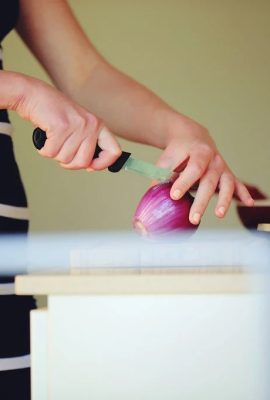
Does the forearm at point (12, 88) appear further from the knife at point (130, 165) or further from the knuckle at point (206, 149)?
the knuckle at point (206, 149)

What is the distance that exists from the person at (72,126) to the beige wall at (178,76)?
1043mm

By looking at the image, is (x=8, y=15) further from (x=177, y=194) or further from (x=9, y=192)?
(x=177, y=194)

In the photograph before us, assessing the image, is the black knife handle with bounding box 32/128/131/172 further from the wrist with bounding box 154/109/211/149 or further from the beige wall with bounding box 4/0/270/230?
the beige wall with bounding box 4/0/270/230

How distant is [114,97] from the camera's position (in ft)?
2.89

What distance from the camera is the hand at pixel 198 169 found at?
0.65 metres

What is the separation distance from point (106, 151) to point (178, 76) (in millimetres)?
1456

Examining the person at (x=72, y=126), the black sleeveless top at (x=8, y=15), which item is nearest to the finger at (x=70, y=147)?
the person at (x=72, y=126)

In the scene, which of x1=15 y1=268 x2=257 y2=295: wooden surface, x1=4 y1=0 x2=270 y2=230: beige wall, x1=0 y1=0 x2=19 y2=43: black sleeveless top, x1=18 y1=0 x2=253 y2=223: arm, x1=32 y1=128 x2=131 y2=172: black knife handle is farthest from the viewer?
x1=4 y1=0 x2=270 y2=230: beige wall

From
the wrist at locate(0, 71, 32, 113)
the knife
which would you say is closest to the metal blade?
the knife

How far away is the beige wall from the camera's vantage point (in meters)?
2.00

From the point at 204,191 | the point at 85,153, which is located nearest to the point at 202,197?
the point at 204,191

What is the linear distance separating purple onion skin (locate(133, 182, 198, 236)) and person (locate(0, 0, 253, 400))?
1cm

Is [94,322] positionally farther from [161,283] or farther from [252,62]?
[252,62]

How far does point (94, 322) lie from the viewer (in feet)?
1.74
